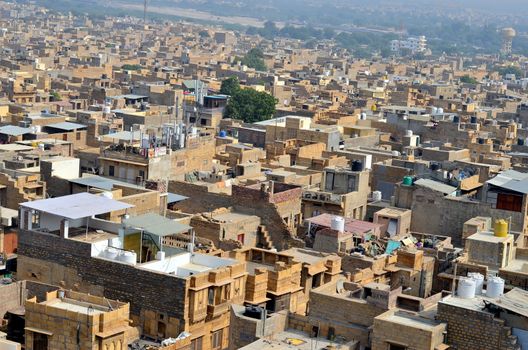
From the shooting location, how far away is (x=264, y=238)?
1262 inches

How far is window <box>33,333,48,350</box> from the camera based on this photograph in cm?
2219

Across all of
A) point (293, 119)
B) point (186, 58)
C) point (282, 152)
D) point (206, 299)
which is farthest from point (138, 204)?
point (186, 58)

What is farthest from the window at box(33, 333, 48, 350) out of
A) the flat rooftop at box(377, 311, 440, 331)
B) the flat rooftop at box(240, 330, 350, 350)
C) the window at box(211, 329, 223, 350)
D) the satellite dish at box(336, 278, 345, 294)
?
the flat rooftop at box(377, 311, 440, 331)

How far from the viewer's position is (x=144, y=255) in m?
26.3

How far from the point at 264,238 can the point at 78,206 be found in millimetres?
6769

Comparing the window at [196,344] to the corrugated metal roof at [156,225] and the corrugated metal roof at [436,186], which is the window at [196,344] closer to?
the corrugated metal roof at [156,225]

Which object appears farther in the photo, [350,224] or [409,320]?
[350,224]

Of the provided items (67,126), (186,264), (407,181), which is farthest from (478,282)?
(67,126)

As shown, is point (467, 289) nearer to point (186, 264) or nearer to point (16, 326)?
point (186, 264)

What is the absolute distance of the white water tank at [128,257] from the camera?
25.0m

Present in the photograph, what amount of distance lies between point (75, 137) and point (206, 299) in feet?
74.8

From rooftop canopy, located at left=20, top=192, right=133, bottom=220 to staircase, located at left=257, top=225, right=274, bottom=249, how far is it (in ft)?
16.5

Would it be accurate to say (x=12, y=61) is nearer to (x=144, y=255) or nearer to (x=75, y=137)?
(x=75, y=137)

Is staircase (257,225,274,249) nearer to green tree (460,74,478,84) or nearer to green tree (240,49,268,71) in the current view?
green tree (460,74,478,84)
